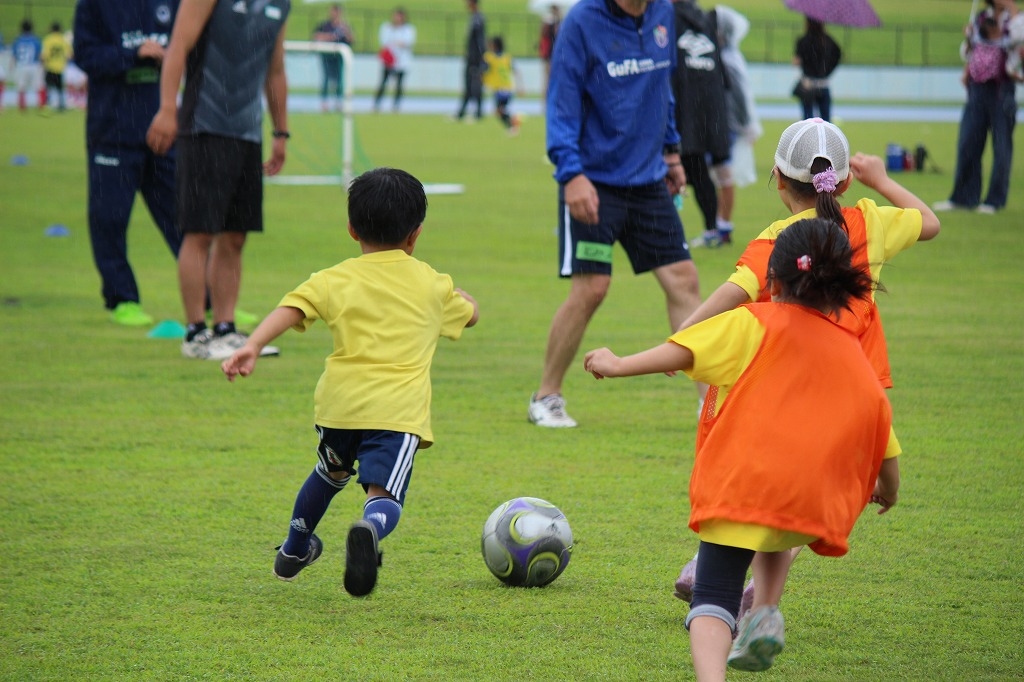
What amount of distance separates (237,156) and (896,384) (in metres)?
4.05

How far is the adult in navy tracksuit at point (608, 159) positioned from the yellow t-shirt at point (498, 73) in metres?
23.7

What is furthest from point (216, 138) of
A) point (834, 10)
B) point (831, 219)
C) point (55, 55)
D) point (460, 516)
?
point (55, 55)

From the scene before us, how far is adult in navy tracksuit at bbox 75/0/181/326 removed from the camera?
8734mm

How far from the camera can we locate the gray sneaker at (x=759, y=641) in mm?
3281

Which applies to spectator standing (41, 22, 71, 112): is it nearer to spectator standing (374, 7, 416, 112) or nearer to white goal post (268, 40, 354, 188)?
spectator standing (374, 7, 416, 112)

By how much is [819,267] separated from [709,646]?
0.95 meters

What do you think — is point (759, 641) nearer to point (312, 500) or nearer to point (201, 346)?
point (312, 500)

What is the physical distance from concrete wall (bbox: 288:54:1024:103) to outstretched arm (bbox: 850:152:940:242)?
43090 millimetres

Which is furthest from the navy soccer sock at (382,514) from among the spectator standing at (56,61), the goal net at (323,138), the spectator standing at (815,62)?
the spectator standing at (56,61)

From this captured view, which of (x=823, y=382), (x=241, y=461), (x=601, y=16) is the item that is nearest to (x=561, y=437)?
(x=241, y=461)

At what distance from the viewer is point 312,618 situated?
4039 mm

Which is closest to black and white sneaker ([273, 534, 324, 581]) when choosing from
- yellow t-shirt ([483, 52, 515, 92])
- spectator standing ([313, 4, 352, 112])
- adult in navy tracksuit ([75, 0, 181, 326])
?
adult in navy tracksuit ([75, 0, 181, 326])

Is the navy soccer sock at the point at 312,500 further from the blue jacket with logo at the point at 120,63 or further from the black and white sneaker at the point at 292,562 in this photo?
the blue jacket with logo at the point at 120,63

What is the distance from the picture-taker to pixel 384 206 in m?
4.02
